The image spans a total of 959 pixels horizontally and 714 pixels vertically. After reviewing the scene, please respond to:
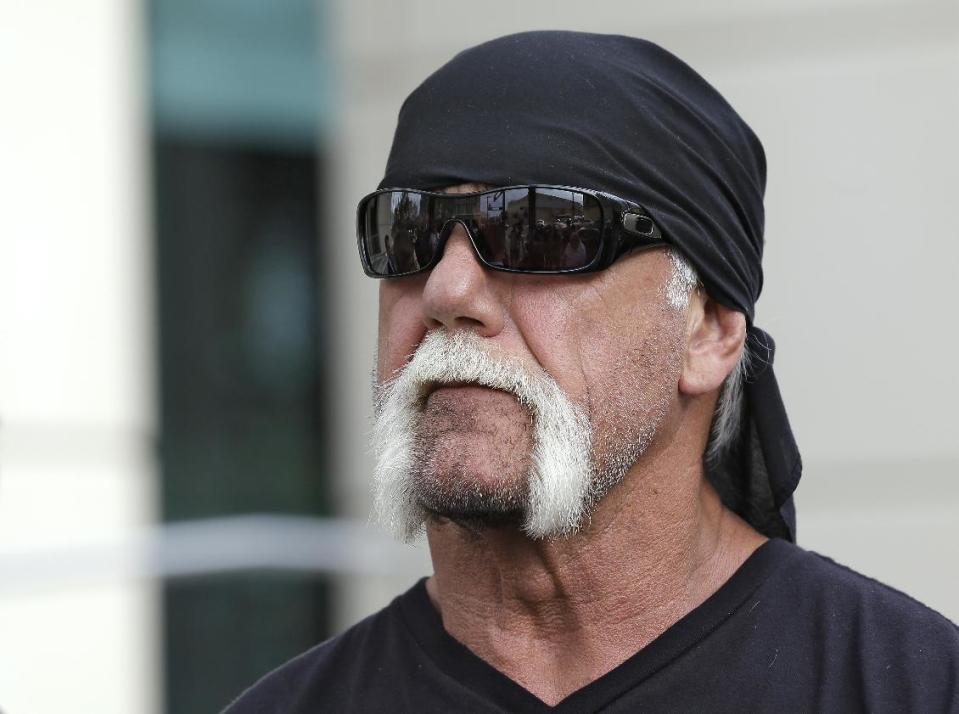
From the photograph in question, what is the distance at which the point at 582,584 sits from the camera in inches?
102

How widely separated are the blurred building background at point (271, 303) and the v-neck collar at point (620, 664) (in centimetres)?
298

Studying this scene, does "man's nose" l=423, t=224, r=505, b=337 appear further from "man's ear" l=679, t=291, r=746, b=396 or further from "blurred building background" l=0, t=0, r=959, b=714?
"blurred building background" l=0, t=0, r=959, b=714

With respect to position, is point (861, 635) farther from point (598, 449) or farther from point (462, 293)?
point (462, 293)

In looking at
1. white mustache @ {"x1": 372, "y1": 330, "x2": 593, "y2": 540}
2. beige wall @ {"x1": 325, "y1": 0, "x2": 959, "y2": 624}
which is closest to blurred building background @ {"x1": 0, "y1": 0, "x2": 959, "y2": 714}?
beige wall @ {"x1": 325, "y1": 0, "x2": 959, "y2": 624}

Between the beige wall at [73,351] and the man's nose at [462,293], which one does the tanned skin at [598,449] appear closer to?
the man's nose at [462,293]

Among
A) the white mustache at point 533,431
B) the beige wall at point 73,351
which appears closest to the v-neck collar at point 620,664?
the white mustache at point 533,431

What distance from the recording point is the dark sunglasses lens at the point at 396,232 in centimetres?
260

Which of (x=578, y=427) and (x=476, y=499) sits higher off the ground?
(x=578, y=427)

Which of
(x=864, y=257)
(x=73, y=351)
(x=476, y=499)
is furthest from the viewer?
(x=73, y=351)

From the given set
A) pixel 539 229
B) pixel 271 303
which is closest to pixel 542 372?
pixel 539 229

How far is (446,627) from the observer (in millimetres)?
2658

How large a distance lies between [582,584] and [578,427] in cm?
28

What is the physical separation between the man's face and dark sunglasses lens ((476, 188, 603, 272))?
27mm

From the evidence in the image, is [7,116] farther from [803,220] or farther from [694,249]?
[694,249]
